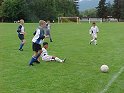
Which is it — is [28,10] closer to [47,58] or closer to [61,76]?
[47,58]

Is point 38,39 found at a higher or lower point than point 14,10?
higher

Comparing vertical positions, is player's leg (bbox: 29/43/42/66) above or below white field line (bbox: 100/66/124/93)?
above

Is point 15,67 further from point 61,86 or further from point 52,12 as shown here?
point 52,12

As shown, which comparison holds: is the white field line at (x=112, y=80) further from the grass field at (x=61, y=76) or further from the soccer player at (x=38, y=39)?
the soccer player at (x=38, y=39)

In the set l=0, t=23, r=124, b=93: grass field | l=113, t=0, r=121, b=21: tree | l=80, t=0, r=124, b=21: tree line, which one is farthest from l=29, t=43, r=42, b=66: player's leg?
l=113, t=0, r=121, b=21: tree

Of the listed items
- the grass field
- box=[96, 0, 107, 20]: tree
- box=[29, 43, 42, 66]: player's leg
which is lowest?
box=[96, 0, 107, 20]: tree

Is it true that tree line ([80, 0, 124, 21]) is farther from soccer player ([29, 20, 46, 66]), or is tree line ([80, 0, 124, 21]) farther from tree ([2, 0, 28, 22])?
soccer player ([29, 20, 46, 66])

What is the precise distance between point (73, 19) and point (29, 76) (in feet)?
283

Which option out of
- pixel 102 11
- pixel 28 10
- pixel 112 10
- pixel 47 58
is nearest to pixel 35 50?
pixel 47 58

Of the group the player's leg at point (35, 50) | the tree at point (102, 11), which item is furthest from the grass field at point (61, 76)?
the tree at point (102, 11)

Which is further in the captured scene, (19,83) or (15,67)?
(15,67)

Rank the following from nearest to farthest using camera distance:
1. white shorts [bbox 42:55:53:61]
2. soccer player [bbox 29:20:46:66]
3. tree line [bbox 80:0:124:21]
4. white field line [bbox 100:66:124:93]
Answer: white field line [bbox 100:66:124:93] → soccer player [bbox 29:20:46:66] → white shorts [bbox 42:55:53:61] → tree line [bbox 80:0:124:21]

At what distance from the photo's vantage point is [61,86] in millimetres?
9859

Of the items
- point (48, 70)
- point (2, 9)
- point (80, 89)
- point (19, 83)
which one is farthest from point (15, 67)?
point (2, 9)
